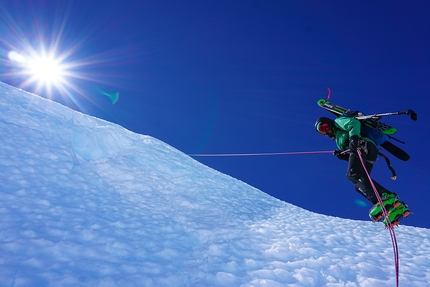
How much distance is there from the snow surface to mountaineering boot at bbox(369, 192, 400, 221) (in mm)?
389

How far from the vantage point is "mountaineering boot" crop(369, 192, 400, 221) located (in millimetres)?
3844

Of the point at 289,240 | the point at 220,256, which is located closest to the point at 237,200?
the point at 289,240

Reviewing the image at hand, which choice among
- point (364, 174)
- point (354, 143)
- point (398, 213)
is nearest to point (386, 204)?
point (398, 213)

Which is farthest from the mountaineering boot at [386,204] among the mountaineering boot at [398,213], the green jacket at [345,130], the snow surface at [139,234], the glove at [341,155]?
the glove at [341,155]

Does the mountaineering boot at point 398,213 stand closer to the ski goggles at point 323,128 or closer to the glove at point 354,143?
the glove at point 354,143

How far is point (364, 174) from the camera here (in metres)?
4.18

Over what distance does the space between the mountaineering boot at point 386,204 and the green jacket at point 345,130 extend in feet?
3.31

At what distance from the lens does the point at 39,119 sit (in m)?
5.30

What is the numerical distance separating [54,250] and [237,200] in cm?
416

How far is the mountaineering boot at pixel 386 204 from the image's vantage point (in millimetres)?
3844

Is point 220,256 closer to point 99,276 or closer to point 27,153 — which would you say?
point 99,276

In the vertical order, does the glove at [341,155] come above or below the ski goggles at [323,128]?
below

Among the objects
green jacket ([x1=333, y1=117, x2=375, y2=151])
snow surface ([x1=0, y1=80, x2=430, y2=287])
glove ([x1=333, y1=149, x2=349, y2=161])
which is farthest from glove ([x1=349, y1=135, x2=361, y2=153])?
snow surface ([x1=0, y1=80, x2=430, y2=287])

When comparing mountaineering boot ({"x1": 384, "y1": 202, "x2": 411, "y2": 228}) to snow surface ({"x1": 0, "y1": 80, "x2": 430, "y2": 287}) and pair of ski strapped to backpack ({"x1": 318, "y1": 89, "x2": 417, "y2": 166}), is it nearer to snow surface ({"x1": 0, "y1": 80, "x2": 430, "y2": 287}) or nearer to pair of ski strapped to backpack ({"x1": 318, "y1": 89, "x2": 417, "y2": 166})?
snow surface ({"x1": 0, "y1": 80, "x2": 430, "y2": 287})
